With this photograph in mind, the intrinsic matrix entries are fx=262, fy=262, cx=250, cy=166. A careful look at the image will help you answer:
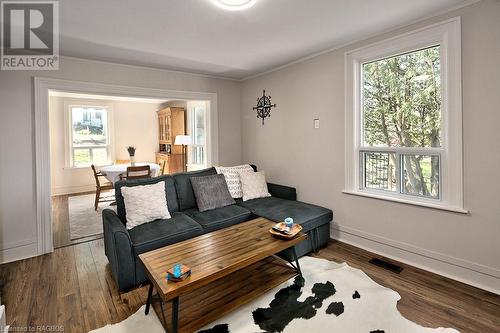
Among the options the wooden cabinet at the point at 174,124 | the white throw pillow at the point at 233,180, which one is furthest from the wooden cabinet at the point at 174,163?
the white throw pillow at the point at 233,180

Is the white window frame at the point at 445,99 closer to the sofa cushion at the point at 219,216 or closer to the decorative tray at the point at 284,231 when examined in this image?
the decorative tray at the point at 284,231

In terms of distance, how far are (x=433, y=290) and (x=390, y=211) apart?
0.83 meters

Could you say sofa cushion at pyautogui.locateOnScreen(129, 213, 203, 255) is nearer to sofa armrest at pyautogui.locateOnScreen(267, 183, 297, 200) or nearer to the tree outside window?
sofa armrest at pyautogui.locateOnScreen(267, 183, 297, 200)

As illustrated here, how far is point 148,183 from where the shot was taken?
121 inches

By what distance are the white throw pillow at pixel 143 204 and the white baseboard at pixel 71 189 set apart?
4.67 m

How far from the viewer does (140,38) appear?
9.00 feet

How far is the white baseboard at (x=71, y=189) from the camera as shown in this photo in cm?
627

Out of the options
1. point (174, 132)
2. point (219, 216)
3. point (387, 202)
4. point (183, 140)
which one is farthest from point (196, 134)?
point (387, 202)

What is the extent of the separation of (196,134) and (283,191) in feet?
9.94

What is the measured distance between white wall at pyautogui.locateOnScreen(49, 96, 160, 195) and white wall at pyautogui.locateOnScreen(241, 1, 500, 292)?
13.4ft

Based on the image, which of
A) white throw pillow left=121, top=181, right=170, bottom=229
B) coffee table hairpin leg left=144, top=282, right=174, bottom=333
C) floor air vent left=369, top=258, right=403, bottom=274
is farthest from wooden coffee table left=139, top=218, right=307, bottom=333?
floor air vent left=369, top=258, right=403, bottom=274

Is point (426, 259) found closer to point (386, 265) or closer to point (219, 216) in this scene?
point (386, 265)

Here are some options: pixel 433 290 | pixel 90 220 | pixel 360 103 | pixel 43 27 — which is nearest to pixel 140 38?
pixel 43 27

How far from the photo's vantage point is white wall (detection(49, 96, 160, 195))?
6.19 metres
